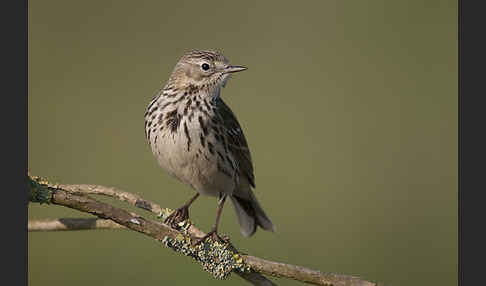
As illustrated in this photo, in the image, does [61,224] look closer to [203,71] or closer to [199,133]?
[199,133]

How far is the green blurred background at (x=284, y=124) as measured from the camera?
7105 mm

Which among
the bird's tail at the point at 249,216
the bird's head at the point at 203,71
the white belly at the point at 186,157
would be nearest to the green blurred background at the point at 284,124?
the bird's tail at the point at 249,216

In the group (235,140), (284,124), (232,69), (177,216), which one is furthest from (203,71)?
(284,124)

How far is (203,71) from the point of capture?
5.10 meters

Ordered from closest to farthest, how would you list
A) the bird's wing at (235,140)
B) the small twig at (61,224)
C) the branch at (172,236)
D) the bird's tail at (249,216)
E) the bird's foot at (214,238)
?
the branch at (172,236) < the small twig at (61,224) < the bird's foot at (214,238) < the bird's wing at (235,140) < the bird's tail at (249,216)

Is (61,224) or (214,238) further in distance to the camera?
(214,238)

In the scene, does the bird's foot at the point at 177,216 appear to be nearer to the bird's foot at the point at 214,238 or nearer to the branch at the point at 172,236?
the bird's foot at the point at 214,238

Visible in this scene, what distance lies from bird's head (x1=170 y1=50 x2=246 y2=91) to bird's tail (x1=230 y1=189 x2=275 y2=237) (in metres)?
1.10

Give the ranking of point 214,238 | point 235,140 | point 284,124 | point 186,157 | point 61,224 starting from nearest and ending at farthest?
point 61,224 → point 214,238 → point 186,157 → point 235,140 → point 284,124

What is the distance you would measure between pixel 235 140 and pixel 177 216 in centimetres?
66

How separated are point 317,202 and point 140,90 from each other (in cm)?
284

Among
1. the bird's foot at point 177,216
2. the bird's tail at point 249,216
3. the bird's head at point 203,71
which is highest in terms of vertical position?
the bird's head at point 203,71

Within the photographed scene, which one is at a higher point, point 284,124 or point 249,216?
point 284,124

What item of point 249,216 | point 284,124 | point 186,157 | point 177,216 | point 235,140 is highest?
point 284,124
